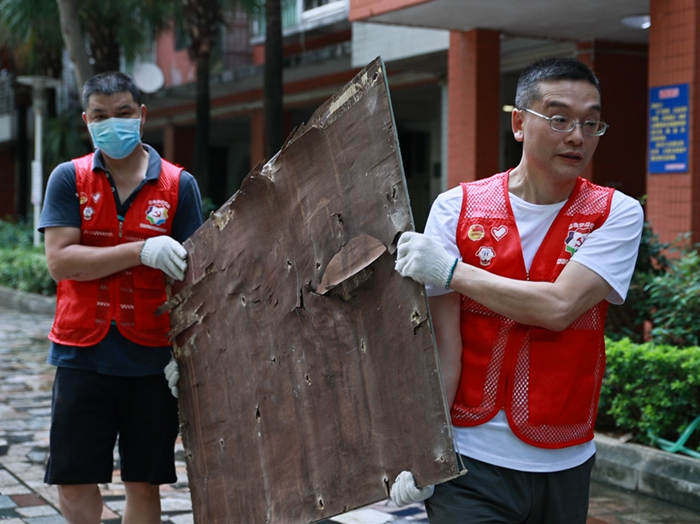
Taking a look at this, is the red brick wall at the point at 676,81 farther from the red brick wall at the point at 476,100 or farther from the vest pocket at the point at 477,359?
the vest pocket at the point at 477,359

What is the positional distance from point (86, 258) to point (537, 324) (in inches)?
64.6

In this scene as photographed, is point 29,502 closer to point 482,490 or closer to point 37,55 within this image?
point 482,490

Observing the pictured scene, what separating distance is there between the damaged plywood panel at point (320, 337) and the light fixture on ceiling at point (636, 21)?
7579mm

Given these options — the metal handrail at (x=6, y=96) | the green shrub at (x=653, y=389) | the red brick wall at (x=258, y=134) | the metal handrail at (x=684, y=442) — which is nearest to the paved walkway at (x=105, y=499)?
the metal handrail at (x=684, y=442)

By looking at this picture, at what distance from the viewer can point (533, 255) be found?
2.34 metres

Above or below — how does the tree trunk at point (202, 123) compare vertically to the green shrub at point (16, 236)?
above

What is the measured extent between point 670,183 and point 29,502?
5.62m

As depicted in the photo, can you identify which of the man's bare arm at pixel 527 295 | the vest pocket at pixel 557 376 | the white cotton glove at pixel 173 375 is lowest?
the white cotton glove at pixel 173 375

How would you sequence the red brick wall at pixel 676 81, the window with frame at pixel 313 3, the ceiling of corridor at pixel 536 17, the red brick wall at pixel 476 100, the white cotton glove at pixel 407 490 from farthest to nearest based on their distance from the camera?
the window with frame at pixel 313 3, the red brick wall at pixel 476 100, the ceiling of corridor at pixel 536 17, the red brick wall at pixel 676 81, the white cotton glove at pixel 407 490

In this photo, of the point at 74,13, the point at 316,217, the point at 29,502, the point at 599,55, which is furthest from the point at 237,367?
the point at 74,13

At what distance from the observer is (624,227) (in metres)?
2.33

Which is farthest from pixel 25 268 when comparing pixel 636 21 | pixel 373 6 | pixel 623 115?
pixel 636 21

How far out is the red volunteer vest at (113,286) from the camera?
3.26 m

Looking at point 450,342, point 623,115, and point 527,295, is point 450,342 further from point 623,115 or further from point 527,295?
point 623,115
